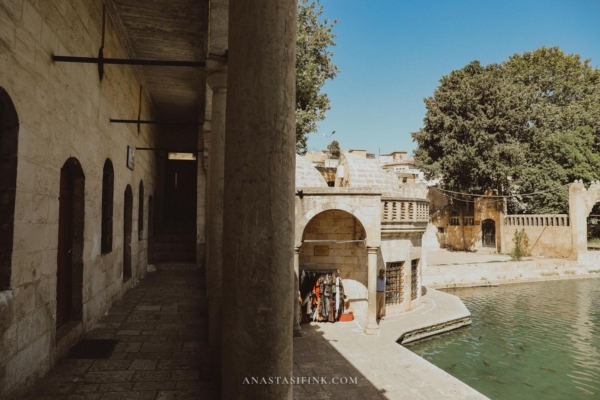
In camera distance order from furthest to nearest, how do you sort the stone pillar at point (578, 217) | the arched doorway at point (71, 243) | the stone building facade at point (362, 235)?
1. the stone pillar at point (578, 217)
2. the stone building facade at point (362, 235)
3. the arched doorway at point (71, 243)

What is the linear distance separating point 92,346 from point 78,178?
2.72 m

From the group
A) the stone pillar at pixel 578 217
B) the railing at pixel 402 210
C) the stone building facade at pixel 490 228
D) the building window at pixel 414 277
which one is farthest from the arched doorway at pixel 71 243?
the stone pillar at pixel 578 217

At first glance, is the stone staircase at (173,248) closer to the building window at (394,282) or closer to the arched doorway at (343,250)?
the arched doorway at (343,250)

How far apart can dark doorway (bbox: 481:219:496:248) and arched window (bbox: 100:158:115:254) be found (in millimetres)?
32214

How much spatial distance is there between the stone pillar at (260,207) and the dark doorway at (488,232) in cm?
3536

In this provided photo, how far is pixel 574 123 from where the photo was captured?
110 ft

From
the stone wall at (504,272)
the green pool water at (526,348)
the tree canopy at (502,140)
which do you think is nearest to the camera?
the green pool water at (526,348)

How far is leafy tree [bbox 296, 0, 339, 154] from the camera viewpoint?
1962 cm

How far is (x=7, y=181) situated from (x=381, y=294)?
36.0ft

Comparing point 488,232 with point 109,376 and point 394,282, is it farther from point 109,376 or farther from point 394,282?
point 109,376

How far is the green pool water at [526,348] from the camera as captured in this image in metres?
9.78

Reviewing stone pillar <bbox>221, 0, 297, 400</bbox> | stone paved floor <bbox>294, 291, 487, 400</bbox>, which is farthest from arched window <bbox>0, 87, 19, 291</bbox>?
stone paved floor <bbox>294, 291, 487, 400</bbox>

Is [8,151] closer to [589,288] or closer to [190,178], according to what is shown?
[190,178]

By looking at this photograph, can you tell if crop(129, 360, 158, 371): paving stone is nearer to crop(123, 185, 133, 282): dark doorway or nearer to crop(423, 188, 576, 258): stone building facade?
crop(123, 185, 133, 282): dark doorway
